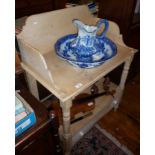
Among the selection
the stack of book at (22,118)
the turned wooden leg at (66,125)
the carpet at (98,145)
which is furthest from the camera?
the carpet at (98,145)

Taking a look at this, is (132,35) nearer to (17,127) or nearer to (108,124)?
(108,124)

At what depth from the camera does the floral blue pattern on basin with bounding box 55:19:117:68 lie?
0.79 meters

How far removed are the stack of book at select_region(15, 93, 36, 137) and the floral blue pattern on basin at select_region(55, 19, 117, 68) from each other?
12.4 inches

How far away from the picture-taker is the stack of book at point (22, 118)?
57cm

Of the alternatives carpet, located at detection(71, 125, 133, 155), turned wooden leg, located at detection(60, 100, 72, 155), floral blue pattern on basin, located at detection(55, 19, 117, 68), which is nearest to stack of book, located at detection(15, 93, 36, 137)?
turned wooden leg, located at detection(60, 100, 72, 155)

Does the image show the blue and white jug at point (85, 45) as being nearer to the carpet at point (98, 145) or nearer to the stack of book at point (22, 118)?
the stack of book at point (22, 118)

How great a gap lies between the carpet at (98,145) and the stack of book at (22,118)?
24.6 inches

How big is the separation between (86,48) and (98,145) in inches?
27.2

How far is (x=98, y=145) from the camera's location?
1.15 meters

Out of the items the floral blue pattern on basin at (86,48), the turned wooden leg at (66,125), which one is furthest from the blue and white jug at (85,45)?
the turned wooden leg at (66,125)

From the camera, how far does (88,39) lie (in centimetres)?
81

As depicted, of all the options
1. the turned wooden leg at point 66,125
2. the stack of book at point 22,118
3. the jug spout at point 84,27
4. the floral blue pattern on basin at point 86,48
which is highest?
the jug spout at point 84,27

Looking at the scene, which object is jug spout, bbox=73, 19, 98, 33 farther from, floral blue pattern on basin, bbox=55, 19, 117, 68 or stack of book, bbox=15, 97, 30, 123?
stack of book, bbox=15, 97, 30, 123
